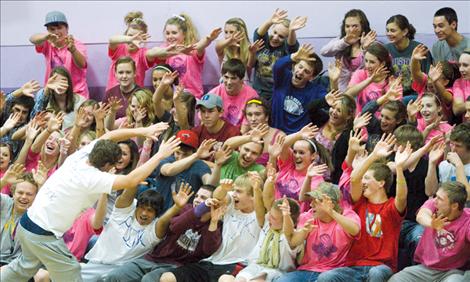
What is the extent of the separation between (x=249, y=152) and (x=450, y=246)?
6.22 ft

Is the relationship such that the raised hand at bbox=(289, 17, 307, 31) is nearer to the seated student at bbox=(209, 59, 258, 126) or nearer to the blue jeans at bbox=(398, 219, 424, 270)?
the seated student at bbox=(209, 59, 258, 126)

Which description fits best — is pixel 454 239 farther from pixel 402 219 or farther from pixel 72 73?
pixel 72 73

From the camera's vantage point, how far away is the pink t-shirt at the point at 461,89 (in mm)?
8844

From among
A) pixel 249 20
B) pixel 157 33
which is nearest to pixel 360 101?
pixel 249 20

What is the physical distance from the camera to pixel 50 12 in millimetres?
10594

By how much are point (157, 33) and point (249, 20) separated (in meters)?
0.96

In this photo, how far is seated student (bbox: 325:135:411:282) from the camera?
24.8 feet

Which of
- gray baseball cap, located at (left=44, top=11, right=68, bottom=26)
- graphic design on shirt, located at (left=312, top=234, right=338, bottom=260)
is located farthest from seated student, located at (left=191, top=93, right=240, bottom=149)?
gray baseball cap, located at (left=44, top=11, right=68, bottom=26)

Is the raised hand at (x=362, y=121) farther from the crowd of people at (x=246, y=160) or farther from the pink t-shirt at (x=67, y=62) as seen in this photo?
the pink t-shirt at (x=67, y=62)

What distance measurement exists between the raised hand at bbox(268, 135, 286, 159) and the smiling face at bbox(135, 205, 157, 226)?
39.7 inches

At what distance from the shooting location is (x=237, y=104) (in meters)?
9.54

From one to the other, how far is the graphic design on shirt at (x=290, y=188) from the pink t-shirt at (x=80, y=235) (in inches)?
57.7

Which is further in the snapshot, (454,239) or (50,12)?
(50,12)

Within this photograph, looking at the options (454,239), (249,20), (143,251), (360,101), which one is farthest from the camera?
(249,20)
